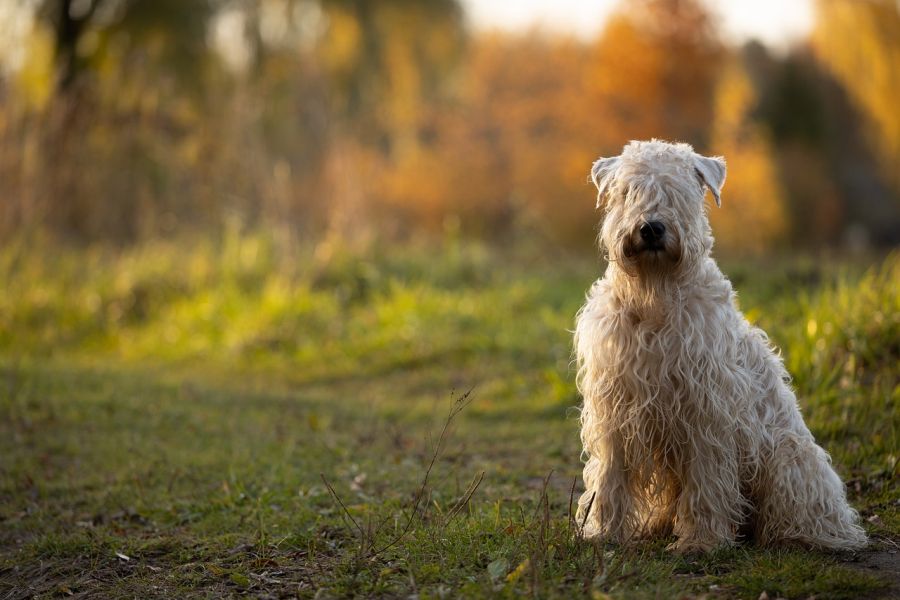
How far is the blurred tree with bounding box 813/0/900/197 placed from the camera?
51.3 ft

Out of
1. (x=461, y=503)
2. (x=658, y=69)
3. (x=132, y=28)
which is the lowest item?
(x=461, y=503)

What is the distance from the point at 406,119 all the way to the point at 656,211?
1888cm

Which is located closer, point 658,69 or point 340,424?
point 340,424

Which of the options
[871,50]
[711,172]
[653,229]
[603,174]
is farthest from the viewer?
[871,50]

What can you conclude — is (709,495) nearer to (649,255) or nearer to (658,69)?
(649,255)

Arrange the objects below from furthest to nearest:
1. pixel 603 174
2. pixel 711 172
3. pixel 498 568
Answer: pixel 603 174
pixel 711 172
pixel 498 568

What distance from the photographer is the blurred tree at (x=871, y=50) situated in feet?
51.3

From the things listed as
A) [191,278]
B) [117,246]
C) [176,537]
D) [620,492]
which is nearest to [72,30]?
[117,246]

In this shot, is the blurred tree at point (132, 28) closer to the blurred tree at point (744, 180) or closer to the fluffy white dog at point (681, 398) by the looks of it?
the blurred tree at point (744, 180)

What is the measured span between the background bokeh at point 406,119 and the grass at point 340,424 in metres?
1.40

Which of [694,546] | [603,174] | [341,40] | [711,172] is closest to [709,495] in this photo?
[694,546]

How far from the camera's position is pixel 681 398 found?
4164mm

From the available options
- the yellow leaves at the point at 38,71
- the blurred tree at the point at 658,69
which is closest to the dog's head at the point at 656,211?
the yellow leaves at the point at 38,71

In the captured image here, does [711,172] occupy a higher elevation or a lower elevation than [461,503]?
higher
